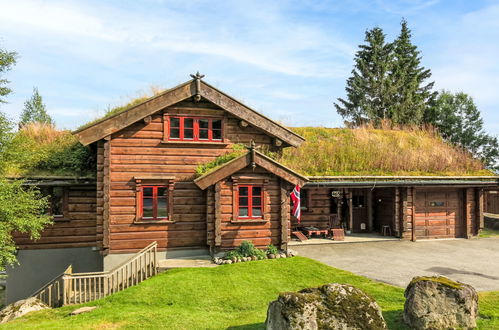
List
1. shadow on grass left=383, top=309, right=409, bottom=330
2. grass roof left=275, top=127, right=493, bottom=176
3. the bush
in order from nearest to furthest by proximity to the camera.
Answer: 1. shadow on grass left=383, top=309, right=409, bottom=330
2. the bush
3. grass roof left=275, top=127, right=493, bottom=176

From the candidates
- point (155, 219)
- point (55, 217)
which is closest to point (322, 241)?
point (155, 219)

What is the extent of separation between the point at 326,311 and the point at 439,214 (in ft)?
50.0

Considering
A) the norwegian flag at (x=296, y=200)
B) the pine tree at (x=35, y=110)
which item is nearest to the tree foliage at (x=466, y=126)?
the norwegian flag at (x=296, y=200)

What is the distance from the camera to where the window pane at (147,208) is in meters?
14.3

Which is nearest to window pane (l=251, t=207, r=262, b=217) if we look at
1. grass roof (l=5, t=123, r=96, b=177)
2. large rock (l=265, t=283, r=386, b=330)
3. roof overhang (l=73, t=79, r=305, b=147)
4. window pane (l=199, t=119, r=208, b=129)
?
roof overhang (l=73, t=79, r=305, b=147)

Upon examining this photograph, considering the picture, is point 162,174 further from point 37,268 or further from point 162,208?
point 37,268

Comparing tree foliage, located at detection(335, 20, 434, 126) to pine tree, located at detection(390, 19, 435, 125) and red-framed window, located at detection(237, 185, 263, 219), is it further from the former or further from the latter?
red-framed window, located at detection(237, 185, 263, 219)

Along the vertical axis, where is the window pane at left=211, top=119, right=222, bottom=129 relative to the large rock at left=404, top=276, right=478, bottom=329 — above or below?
above

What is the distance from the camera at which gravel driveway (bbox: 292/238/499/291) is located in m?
11.7

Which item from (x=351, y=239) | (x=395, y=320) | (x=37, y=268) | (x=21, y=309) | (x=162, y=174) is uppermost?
(x=162, y=174)

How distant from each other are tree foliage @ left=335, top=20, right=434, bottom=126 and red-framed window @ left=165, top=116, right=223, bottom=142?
3042cm

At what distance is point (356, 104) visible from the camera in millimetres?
43688

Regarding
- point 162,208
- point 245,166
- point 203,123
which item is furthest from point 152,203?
point 245,166

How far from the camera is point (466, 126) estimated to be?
1703 inches
